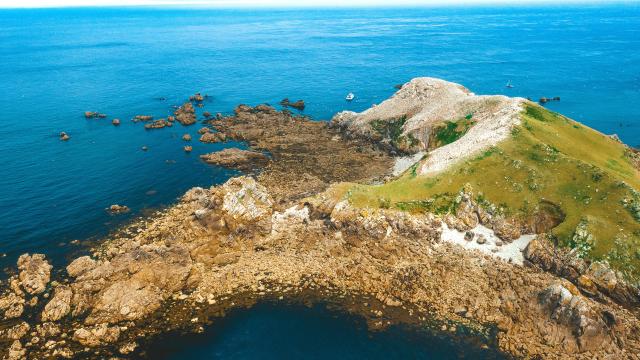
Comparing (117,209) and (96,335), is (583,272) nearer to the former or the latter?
(96,335)

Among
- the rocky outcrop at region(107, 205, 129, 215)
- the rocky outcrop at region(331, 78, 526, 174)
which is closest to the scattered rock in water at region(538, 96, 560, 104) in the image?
the rocky outcrop at region(331, 78, 526, 174)

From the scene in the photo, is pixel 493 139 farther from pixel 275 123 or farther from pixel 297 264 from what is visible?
pixel 275 123

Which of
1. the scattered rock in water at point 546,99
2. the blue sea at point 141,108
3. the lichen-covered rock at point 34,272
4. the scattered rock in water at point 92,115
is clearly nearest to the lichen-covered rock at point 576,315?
the blue sea at point 141,108

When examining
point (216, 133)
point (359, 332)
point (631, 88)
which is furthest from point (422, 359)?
point (631, 88)

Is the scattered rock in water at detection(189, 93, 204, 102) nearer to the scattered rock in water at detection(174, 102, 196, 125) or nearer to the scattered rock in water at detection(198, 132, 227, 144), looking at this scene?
the scattered rock in water at detection(174, 102, 196, 125)

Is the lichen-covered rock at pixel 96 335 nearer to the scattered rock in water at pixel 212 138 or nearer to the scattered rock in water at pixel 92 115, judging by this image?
the scattered rock in water at pixel 212 138

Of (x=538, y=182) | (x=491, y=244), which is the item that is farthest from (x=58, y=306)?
(x=538, y=182)
